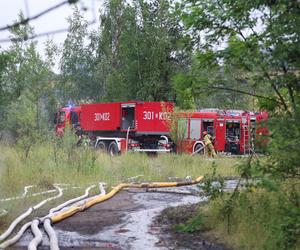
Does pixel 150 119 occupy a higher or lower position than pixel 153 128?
higher

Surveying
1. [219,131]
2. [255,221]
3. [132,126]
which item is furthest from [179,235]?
[219,131]

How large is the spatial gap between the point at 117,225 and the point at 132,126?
16776mm

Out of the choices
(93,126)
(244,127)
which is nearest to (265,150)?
(244,127)

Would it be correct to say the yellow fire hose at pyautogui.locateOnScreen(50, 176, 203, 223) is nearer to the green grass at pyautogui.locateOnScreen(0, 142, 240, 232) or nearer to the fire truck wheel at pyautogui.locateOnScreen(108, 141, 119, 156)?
the green grass at pyautogui.locateOnScreen(0, 142, 240, 232)

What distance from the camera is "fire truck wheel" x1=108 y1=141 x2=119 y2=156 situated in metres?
24.7

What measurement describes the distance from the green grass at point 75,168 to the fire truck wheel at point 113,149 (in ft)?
22.3

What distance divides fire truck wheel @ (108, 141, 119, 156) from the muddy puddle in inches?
520

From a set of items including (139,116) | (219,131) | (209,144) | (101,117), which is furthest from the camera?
(101,117)

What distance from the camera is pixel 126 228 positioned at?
7.88 m

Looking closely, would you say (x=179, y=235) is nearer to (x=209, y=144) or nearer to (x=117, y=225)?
(x=117, y=225)

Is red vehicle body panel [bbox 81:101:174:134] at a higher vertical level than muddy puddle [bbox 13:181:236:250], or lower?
higher

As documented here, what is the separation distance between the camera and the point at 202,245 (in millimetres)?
6680

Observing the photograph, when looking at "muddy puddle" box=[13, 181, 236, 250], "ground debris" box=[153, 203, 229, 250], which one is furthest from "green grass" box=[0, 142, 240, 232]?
"ground debris" box=[153, 203, 229, 250]

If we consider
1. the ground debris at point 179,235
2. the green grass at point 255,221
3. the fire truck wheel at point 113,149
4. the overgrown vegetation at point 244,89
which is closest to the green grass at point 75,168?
the overgrown vegetation at point 244,89
